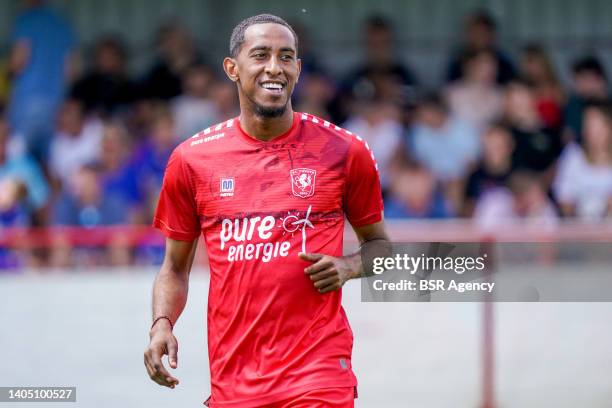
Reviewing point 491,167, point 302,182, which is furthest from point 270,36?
point 491,167

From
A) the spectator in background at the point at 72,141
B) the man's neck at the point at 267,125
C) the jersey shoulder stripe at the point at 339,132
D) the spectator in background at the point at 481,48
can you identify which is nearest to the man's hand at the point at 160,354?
the man's neck at the point at 267,125

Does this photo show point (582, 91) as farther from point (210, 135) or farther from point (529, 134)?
point (210, 135)

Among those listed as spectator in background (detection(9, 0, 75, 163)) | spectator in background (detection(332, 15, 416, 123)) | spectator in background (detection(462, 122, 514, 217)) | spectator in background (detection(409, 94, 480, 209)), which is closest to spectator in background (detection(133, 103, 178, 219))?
spectator in background (detection(9, 0, 75, 163))

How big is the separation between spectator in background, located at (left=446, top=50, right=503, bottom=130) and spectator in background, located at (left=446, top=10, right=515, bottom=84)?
0.07m

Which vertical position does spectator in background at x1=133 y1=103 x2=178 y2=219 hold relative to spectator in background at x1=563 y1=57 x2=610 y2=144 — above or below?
below

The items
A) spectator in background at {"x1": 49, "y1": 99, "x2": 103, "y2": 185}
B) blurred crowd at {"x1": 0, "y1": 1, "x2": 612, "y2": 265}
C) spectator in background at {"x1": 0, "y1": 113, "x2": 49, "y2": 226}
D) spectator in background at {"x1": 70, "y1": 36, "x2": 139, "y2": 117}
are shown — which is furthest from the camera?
spectator in background at {"x1": 70, "y1": 36, "x2": 139, "y2": 117}

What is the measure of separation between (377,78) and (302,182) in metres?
7.55

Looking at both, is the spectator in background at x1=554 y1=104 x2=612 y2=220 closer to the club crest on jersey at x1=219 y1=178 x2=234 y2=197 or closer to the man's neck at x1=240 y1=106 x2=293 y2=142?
the man's neck at x1=240 y1=106 x2=293 y2=142

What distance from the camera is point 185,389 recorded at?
7.22 m

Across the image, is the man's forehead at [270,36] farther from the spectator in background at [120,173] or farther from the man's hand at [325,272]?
the spectator in background at [120,173]

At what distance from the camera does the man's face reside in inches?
179

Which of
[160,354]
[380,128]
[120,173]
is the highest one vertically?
[380,128]

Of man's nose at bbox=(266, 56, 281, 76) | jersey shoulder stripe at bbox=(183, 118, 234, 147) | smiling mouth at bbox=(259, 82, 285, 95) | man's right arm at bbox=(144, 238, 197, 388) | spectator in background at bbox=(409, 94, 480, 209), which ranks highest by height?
spectator in background at bbox=(409, 94, 480, 209)

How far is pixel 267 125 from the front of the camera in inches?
182
